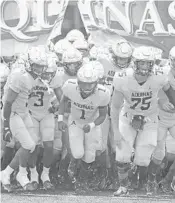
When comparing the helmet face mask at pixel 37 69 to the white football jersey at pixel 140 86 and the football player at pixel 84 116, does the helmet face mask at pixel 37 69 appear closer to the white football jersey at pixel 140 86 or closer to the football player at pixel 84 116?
the football player at pixel 84 116

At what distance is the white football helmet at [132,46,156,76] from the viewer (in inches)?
223

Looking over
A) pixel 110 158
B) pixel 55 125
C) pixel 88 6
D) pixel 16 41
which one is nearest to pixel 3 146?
pixel 55 125

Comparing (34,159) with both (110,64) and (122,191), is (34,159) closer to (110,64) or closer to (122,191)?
(122,191)

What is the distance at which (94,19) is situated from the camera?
7719 mm

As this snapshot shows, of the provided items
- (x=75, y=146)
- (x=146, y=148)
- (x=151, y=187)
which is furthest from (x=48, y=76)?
(x=151, y=187)

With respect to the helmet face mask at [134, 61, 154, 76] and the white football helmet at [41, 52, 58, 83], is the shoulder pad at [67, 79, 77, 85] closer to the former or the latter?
the white football helmet at [41, 52, 58, 83]

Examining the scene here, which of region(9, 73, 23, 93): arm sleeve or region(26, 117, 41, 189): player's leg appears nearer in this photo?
region(9, 73, 23, 93): arm sleeve

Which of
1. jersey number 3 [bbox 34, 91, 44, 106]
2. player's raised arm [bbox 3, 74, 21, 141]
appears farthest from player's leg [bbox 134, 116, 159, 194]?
player's raised arm [bbox 3, 74, 21, 141]

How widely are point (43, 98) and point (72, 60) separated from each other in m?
0.46

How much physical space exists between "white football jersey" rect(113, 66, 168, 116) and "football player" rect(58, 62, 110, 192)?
0.67ft

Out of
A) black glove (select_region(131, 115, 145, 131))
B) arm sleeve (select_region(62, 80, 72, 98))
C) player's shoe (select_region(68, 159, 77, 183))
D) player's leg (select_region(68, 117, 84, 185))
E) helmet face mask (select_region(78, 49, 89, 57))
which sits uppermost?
helmet face mask (select_region(78, 49, 89, 57))

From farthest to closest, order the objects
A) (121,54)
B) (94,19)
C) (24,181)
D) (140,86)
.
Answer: (94,19) → (121,54) → (24,181) → (140,86)

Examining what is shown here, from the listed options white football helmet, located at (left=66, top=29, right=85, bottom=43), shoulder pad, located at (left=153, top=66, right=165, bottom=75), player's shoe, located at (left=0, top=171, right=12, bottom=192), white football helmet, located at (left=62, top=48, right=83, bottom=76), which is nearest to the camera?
shoulder pad, located at (left=153, top=66, right=165, bottom=75)

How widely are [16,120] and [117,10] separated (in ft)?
7.39
